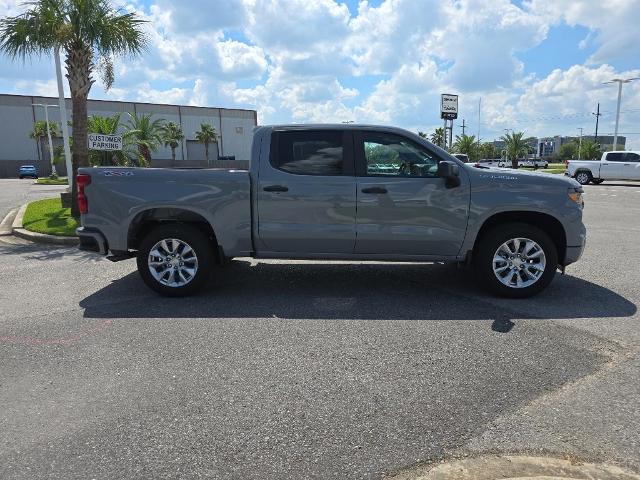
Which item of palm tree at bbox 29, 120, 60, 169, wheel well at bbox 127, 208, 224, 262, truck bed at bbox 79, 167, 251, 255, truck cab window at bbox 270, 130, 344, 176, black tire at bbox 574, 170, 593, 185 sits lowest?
black tire at bbox 574, 170, 593, 185

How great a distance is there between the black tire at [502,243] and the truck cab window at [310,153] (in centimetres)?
191

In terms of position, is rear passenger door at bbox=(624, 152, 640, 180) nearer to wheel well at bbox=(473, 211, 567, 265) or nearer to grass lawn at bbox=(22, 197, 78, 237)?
wheel well at bbox=(473, 211, 567, 265)

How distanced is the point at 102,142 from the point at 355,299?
27.3 ft

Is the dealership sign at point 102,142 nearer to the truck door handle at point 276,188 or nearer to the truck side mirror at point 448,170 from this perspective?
the truck door handle at point 276,188

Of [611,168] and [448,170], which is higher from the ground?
[448,170]

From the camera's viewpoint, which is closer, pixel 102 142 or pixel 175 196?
pixel 175 196

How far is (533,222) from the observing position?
5891mm

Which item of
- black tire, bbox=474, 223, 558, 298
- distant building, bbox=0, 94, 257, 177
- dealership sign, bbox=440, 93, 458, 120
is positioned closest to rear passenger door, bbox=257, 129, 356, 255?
black tire, bbox=474, 223, 558, 298

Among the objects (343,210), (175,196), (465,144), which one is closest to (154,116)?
(465,144)

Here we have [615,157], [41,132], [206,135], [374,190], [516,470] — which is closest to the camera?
[516,470]

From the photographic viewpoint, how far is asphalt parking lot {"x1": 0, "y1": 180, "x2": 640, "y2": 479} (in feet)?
9.27

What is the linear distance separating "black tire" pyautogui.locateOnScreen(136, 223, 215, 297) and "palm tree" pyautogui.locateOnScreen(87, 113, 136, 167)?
1065 centimetres

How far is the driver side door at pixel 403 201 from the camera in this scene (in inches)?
221

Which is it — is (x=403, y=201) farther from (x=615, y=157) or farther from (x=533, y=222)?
(x=615, y=157)
